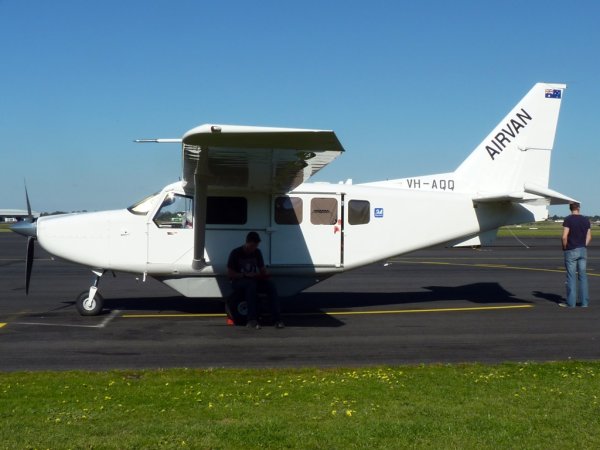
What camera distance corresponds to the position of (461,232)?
1363cm

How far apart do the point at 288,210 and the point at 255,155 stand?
9.78 feet

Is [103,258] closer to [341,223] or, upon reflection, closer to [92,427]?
[341,223]

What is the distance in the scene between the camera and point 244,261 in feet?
38.6

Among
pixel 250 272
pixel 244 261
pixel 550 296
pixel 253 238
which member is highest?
pixel 253 238

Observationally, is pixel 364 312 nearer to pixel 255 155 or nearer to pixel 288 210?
pixel 288 210

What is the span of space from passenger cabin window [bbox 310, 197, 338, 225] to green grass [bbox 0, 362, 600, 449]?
17.3ft

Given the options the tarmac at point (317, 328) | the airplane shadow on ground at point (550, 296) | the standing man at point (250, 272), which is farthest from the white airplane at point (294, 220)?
the airplane shadow on ground at point (550, 296)

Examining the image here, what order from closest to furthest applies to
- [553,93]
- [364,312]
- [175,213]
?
[175,213] < [364,312] < [553,93]

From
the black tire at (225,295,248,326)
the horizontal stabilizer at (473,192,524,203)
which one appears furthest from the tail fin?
the black tire at (225,295,248,326)

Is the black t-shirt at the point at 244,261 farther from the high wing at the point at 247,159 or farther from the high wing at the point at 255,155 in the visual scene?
Result: the high wing at the point at 255,155

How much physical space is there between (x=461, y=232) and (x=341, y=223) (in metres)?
2.39

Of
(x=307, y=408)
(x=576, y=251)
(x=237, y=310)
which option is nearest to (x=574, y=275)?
(x=576, y=251)

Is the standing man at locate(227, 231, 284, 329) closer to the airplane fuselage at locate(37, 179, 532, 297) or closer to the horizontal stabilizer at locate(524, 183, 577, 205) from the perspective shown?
the airplane fuselage at locate(37, 179, 532, 297)

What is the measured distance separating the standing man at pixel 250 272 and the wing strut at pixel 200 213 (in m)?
0.53
